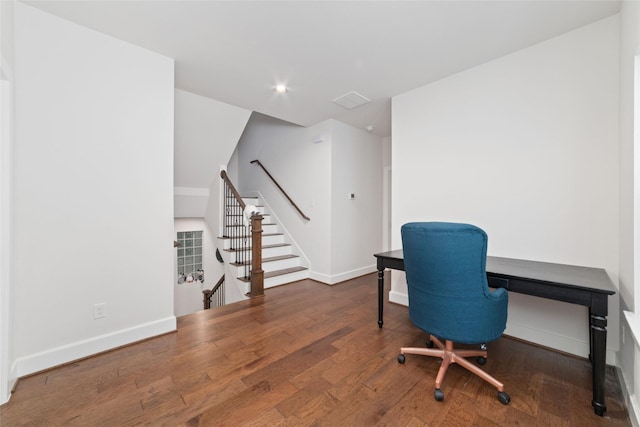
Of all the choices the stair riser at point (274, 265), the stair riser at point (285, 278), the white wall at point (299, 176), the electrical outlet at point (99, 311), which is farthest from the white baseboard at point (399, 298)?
the electrical outlet at point (99, 311)

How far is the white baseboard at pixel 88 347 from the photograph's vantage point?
1814 millimetres

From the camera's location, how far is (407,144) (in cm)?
308

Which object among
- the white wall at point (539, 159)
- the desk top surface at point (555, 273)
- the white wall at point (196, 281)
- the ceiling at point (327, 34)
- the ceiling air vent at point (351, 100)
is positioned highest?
the ceiling at point (327, 34)

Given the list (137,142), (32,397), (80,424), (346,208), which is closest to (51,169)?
(137,142)

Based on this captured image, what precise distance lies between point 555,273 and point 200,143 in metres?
4.26

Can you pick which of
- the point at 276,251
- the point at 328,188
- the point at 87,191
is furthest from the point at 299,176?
the point at 87,191

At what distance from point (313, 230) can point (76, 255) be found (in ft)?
9.66

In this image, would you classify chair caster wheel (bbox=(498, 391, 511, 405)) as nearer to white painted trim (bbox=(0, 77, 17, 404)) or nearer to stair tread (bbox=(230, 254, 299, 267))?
white painted trim (bbox=(0, 77, 17, 404))

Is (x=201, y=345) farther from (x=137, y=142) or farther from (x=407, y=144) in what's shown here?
(x=407, y=144)

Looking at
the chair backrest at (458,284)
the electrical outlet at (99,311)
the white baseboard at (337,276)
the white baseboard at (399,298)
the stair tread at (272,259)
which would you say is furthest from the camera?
the white baseboard at (337,276)

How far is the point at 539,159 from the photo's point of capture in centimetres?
219

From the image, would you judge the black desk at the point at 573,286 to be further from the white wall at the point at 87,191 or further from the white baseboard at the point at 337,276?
the white wall at the point at 87,191

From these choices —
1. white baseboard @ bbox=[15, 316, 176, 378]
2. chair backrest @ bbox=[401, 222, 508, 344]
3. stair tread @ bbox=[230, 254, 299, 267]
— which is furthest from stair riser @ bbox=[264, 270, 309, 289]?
chair backrest @ bbox=[401, 222, 508, 344]

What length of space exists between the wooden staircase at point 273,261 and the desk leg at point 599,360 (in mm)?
3312
